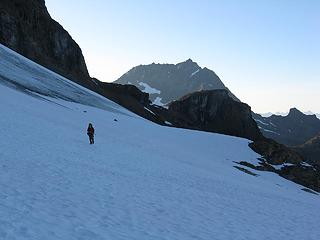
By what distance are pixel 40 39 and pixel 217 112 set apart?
66356 millimetres

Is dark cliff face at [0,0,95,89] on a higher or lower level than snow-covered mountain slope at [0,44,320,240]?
higher

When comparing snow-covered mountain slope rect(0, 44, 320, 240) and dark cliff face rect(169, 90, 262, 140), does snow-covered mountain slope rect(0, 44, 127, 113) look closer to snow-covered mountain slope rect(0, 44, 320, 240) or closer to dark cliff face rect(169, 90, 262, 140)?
snow-covered mountain slope rect(0, 44, 320, 240)

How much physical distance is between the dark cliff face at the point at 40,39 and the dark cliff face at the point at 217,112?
133 ft

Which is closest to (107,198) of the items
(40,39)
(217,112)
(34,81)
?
(34,81)

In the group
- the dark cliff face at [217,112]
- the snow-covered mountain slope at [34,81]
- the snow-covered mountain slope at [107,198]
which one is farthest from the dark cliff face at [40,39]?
the snow-covered mountain slope at [107,198]

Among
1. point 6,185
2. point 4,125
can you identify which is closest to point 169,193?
point 6,185

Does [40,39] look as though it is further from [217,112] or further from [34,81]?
[217,112]

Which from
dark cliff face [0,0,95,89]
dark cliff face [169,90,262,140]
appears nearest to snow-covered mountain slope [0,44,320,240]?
dark cliff face [0,0,95,89]

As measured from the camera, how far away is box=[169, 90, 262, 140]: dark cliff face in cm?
13975

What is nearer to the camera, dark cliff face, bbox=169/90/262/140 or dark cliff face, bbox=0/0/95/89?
dark cliff face, bbox=0/0/95/89

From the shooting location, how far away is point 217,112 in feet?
468

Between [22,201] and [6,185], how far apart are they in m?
1.52

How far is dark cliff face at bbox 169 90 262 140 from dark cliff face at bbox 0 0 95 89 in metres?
40.5

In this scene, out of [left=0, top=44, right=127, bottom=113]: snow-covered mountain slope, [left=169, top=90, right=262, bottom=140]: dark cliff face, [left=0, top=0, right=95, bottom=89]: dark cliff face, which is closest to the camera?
[left=0, top=44, right=127, bottom=113]: snow-covered mountain slope
